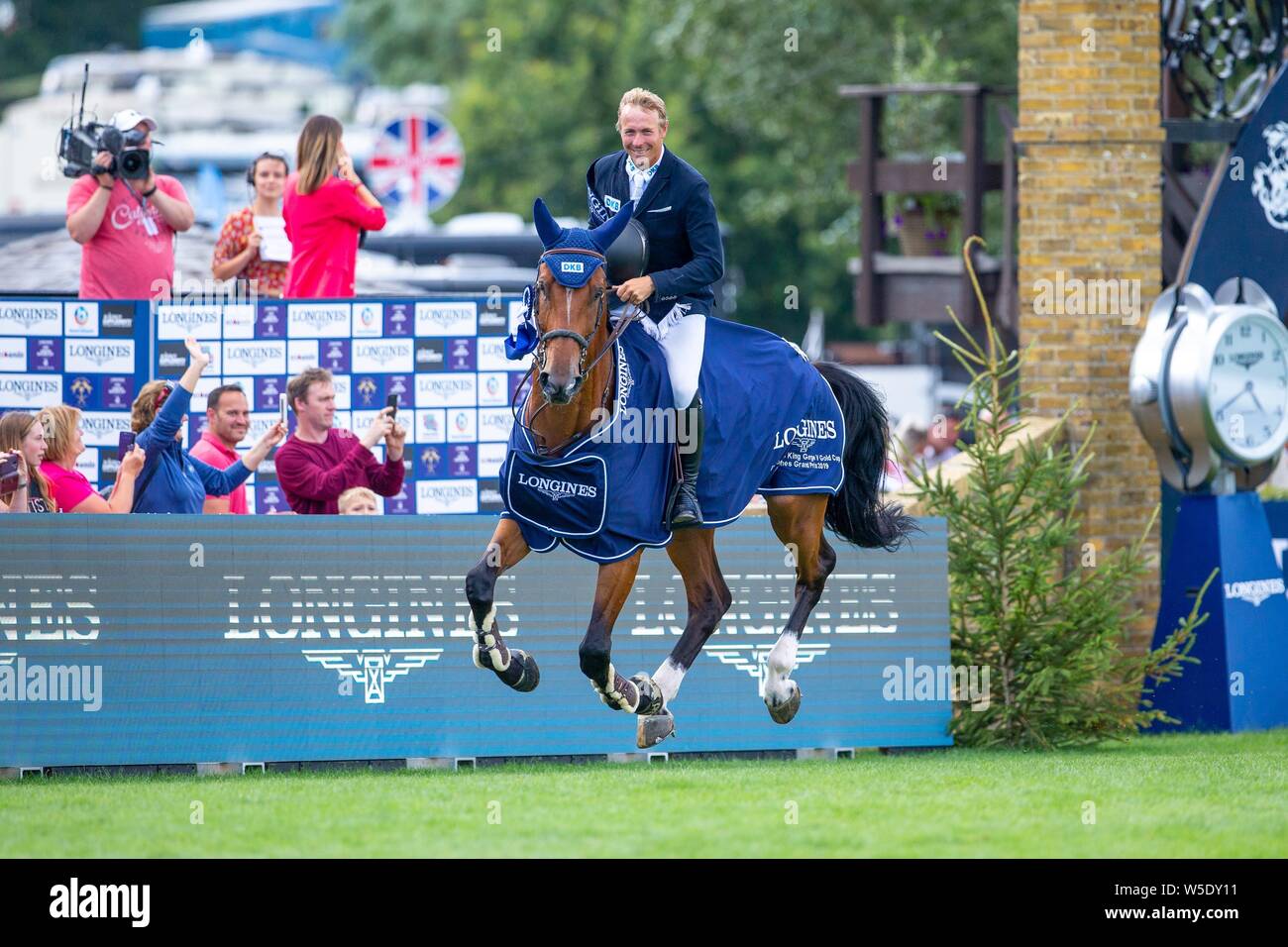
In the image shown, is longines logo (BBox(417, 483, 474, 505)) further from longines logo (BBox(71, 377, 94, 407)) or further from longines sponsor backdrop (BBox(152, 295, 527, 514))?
longines logo (BBox(71, 377, 94, 407))

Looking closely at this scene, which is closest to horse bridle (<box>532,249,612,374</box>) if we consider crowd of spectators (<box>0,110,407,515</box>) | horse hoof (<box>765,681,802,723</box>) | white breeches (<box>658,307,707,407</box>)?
white breeches (<box>658,307,707,407</box>)

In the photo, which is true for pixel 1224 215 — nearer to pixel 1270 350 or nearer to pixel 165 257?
pixel 1270 350

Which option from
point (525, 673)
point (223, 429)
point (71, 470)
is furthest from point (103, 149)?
point (525, 673)

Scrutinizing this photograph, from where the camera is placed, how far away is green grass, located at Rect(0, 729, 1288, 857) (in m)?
8.57

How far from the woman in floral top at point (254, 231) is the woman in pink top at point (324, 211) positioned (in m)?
0.30

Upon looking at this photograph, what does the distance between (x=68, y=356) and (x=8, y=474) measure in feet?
5.48

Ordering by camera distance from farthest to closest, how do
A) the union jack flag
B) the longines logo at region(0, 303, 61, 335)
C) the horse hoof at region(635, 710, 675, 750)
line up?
the union jack flag < the longines logo at region(0, 303, 61, 335) < the horse hoof at region(635, 710, 675, 750)

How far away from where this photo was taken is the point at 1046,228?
14703 millimetres

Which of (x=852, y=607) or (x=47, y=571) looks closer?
(x=47, y=571)

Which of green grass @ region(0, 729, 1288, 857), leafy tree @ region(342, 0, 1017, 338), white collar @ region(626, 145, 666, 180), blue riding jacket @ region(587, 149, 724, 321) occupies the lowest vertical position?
green grass @ region(0, 729, 1288, 857)
